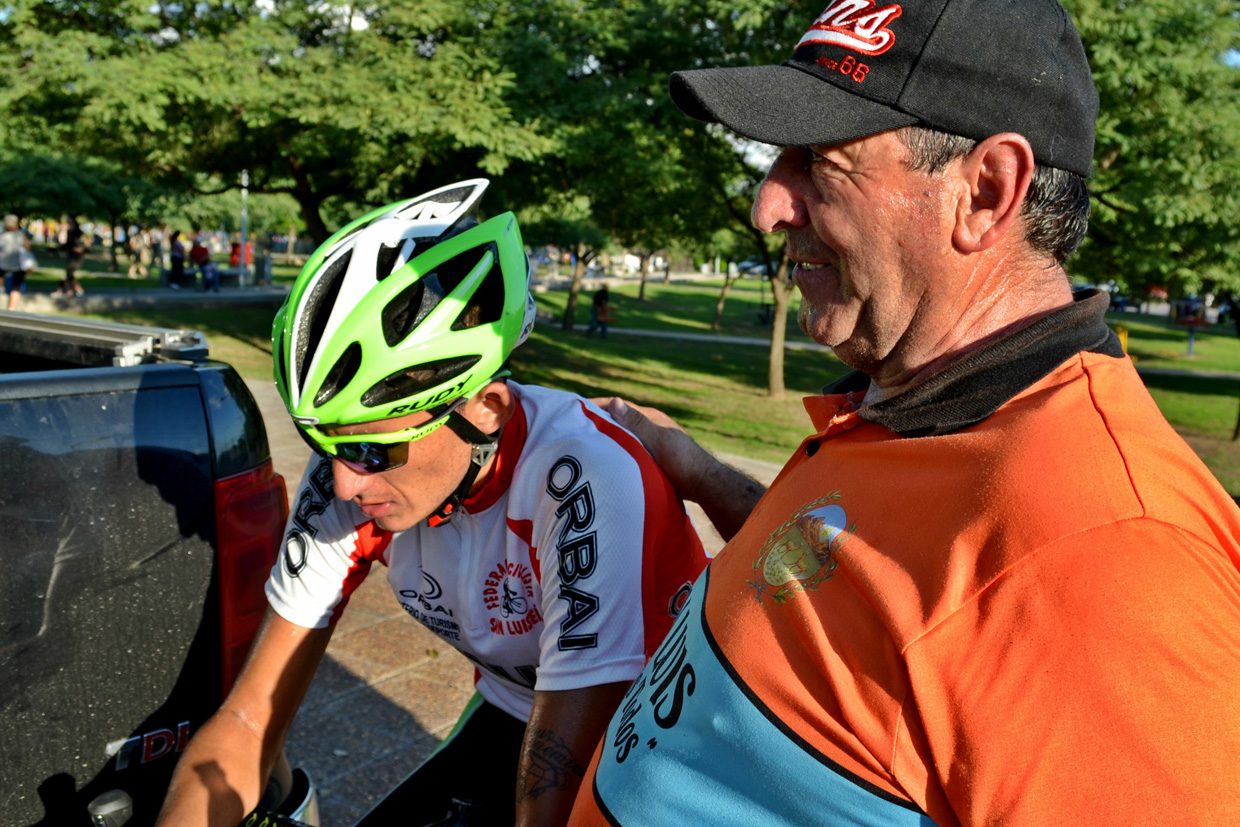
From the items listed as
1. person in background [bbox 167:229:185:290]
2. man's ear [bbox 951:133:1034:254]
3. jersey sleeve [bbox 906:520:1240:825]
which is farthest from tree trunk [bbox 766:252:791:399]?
person in background [bbox 167:229:185:290]

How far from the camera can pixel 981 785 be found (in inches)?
40.2

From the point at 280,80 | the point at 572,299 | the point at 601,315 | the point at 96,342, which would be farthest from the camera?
the point at 572,299

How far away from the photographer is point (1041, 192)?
1448 millimetres

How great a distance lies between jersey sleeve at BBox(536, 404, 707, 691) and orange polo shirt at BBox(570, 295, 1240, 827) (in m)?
0.43

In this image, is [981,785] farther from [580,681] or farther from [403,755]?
[403,755]

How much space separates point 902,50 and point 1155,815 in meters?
1.01

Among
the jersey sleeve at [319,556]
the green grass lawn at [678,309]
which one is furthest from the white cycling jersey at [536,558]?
the green grass lawn at [678,309]

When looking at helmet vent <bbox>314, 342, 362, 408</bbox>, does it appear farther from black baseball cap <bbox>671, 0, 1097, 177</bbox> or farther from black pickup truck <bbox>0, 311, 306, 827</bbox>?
black baseball cap <bbox>671, 0, 1097, 177</bbox>

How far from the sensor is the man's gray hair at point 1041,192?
4.66 feet

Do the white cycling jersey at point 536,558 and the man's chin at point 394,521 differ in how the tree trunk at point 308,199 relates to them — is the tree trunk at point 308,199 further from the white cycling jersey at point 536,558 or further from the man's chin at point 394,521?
the man's chin at point 394,521

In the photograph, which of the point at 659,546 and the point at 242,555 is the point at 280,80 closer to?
the point at 242,555

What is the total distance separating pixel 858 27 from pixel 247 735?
1.96 meters

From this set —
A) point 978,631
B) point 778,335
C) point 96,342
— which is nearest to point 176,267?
point 778,335

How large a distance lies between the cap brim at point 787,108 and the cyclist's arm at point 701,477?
1071mm
